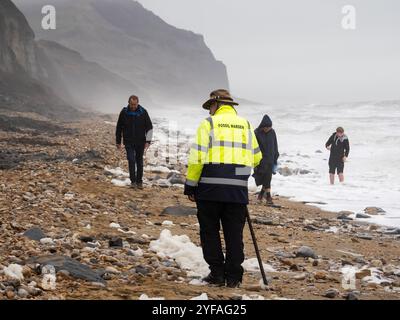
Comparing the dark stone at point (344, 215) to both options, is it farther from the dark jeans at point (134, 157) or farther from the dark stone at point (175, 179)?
the dark jeans at point (134, 157)

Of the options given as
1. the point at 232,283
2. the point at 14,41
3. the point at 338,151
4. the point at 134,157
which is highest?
the point at 14,41

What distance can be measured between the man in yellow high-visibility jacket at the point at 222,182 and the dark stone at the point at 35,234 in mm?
2063

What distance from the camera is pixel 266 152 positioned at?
1138cm

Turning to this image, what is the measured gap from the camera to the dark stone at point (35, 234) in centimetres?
621

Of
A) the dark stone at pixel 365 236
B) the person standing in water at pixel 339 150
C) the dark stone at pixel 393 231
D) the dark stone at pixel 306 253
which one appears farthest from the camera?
the person standing in water at pixel 339 150

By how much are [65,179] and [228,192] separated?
6.38m

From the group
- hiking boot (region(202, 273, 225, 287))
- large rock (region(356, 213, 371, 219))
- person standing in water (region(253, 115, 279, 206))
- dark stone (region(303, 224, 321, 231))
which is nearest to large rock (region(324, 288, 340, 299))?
hiking boot (region(202, 273, 225, 287))

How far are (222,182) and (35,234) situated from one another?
2.52m

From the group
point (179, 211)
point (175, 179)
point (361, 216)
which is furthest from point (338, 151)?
point (179, 211)

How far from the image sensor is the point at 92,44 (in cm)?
17075

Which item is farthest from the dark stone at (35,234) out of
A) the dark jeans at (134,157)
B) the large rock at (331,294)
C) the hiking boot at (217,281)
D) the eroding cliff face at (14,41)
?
the eroding cliff face at (14,41)

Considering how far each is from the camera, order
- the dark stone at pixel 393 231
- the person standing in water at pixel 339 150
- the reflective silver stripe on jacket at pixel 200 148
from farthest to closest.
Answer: the person standing in water at pixel 339 150
the dark stone at pixel 393 231
the reflective silver stripe on jacket at pixel 200 148

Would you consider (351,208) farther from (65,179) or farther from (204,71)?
(204,71)

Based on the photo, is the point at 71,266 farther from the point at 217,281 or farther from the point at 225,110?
the point at 225,110
